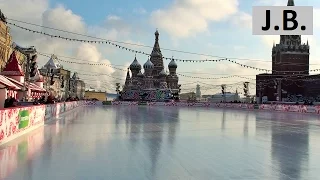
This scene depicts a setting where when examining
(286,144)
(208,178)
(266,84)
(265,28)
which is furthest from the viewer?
(266,84)

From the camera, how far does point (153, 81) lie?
9675cm

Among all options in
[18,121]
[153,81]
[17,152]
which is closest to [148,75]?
[153,81]

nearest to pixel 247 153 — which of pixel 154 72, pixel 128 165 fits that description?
pixel 128 165

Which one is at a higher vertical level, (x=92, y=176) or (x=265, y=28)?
(x=265, y=28)

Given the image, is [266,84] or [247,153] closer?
[247,153]

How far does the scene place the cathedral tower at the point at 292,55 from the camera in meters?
102

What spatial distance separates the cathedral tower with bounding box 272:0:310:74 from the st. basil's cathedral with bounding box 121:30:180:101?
30.1 metres

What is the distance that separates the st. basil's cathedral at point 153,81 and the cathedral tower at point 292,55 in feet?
98.7

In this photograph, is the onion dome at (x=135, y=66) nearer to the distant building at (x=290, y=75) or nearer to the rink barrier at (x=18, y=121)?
the distant building at (x=290, y=75)

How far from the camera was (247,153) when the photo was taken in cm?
962

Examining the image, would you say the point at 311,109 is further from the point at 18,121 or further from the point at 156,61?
the point at 156,61

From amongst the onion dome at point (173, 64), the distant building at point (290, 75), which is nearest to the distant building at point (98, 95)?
the onion dome at point (173, 64)

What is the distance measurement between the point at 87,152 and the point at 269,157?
4714mm

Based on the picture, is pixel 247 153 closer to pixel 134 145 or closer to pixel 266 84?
pixel 134 145
